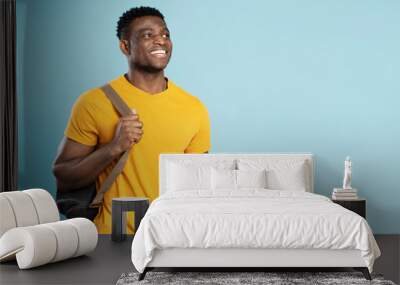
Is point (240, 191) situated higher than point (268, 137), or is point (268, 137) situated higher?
point (268, 137)

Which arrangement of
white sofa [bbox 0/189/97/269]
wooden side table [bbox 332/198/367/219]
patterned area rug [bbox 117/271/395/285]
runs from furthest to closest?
1. wooden side table [bbox 332/198/367/219]
2. white sofa [bbox 0/189/97/269]
3. patterned area rug [bbox 117/271/395/285]

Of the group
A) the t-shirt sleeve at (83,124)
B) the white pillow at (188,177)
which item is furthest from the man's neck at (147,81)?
the white pillow at (188,177)

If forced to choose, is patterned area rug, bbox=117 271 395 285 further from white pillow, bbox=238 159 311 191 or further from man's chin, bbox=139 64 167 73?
man's chin, bbox=139 64 167 73

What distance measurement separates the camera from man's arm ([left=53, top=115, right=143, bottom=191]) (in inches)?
274

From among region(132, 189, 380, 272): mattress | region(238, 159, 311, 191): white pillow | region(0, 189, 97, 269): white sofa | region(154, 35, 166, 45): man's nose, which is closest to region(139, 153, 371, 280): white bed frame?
region(132, 189, 380, 272): mattress

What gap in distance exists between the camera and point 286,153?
705cm

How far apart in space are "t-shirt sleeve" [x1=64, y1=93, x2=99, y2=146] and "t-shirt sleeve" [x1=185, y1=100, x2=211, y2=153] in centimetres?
103

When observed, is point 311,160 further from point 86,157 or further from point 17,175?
point 17,175

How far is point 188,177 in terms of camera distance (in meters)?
6.55

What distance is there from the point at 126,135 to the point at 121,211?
0.90 meters

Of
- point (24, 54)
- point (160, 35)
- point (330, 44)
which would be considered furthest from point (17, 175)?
point (330, 44)

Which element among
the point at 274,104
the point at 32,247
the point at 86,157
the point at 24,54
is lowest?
the point at 32,247

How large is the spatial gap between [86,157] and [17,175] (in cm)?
80

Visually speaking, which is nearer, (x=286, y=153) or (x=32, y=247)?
(x=32, y=247)
